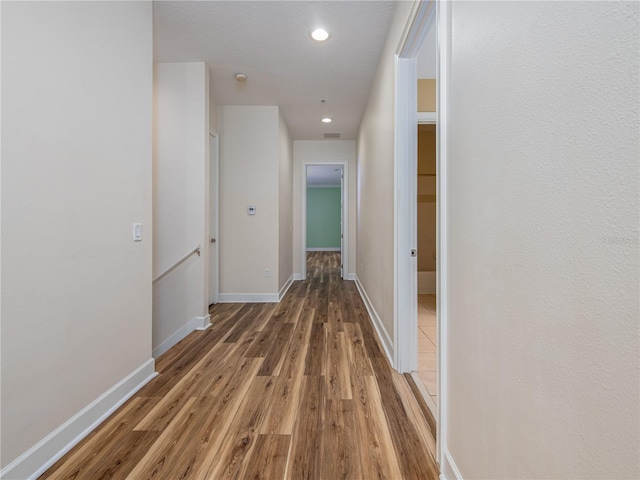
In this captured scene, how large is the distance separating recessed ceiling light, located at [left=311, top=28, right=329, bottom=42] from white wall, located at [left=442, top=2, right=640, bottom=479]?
6.09 feet

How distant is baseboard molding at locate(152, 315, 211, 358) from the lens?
2.65m

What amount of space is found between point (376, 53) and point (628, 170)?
2908 mm

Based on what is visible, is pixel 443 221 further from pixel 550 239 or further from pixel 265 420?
pixel 265 420

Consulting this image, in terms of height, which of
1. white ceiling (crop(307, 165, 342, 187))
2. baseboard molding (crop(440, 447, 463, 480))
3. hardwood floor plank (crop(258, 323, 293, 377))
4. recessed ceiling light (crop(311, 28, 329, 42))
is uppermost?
white ceiling (crop(307, 165, 342, 187))

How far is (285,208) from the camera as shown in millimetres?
4867

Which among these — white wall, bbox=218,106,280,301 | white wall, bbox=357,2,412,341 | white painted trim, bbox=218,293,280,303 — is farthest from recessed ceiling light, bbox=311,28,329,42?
white painted trim, bbox=218,293,280,303

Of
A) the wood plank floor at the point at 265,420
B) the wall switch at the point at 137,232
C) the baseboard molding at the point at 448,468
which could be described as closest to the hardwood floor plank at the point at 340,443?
the wood plank floor at the point at 265,420

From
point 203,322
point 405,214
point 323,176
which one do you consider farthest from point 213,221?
point 323,176

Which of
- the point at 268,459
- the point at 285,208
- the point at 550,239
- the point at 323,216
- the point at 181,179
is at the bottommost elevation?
the point at 268,459

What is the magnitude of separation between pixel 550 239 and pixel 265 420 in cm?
158

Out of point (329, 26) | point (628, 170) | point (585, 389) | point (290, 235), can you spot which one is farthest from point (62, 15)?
point (290, 235)

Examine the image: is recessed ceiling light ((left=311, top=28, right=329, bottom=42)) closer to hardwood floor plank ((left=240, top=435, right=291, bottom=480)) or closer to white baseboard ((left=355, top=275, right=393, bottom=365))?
white baseboard ((left=355, top=275, right=393, bottom=365))

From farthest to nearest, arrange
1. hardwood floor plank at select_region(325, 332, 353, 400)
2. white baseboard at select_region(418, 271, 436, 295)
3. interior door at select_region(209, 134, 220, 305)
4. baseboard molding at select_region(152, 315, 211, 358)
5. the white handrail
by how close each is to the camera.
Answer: white baseboard at select_region(418, 271, 436, 295), interior door at select_region(209, 134, 220, 305), the white handrail, baseboard molding at select_region(152, 315, 211, 358), hardwood floor plank at select_region(325, 332, 353, 400)

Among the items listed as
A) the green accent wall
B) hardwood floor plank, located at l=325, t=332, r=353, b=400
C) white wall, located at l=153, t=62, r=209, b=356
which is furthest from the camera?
the green accent wall
